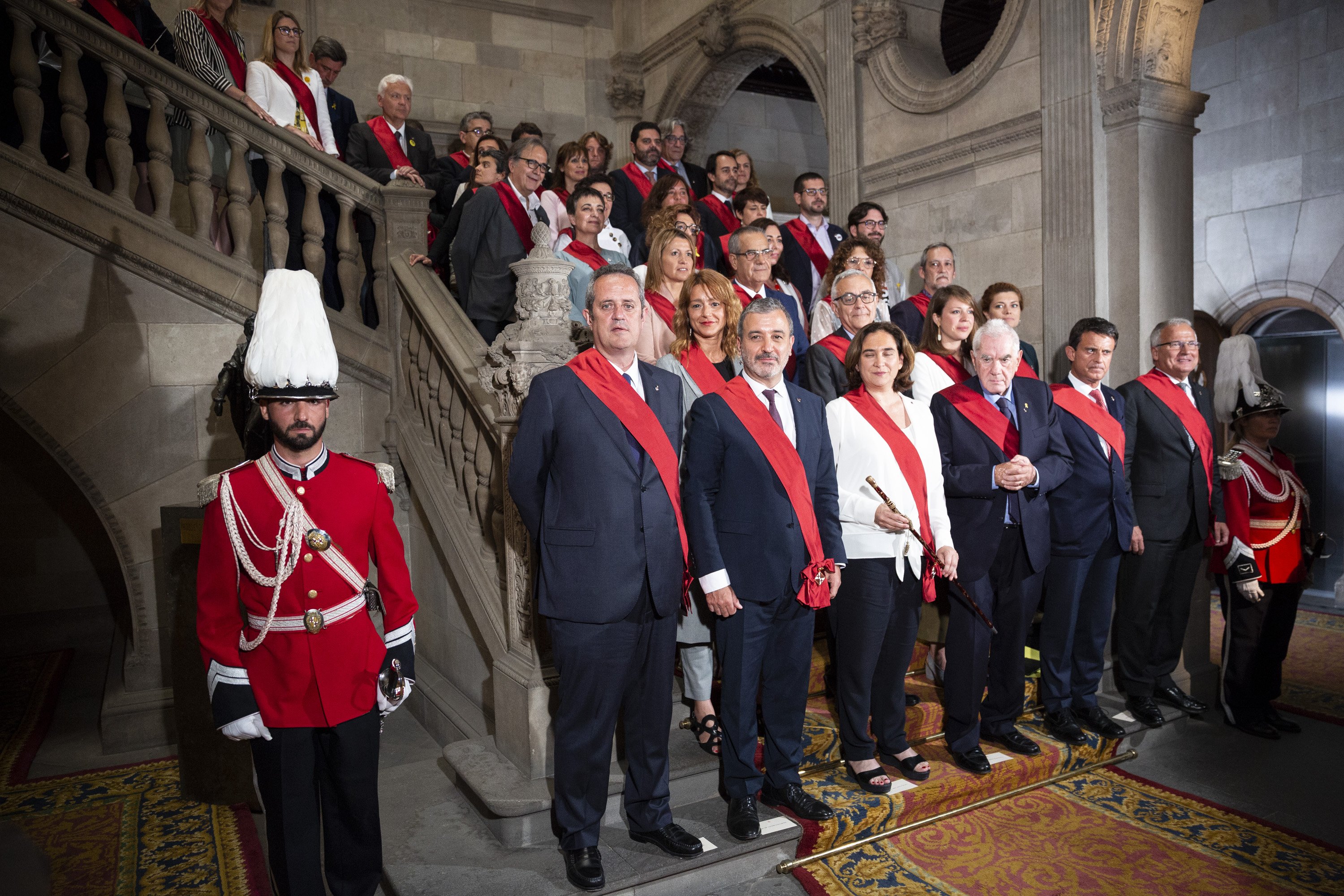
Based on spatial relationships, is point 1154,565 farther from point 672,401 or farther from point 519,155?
point 519,155

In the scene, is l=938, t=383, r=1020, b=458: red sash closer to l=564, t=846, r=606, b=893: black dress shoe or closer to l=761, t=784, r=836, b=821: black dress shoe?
l=761, t=784, r=836, b=821: black dress shoe

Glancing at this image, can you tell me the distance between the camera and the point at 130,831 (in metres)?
3.79

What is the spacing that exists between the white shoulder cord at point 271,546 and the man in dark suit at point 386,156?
303 centimetres

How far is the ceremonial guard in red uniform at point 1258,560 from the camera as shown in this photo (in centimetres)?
452

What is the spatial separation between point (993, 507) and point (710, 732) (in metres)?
Answer: 1.45

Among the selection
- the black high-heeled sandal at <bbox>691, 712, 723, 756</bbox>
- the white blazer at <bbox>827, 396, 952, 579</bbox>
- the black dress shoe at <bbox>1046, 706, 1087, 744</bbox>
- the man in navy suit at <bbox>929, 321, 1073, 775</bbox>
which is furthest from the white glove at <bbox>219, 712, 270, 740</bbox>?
the black dress shoe at <bbox>1046, 706, 1087, 744</bbox>

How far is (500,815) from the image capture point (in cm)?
310

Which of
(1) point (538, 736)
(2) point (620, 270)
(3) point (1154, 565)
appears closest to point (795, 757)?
(1) point (538, 736)

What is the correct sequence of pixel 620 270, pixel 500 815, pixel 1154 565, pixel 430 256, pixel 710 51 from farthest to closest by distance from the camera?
1. pixel 710 51
2. pixel 430 256
3. pixel 1154 565
4. pixel 500 815
5. pixel 620 270

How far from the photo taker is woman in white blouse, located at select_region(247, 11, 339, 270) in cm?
509

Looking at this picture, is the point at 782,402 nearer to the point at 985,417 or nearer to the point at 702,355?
the point at 702,355

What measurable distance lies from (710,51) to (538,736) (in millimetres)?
7511

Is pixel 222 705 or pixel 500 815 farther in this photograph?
pixel 500 815

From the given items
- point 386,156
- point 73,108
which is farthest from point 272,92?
point 73,108
